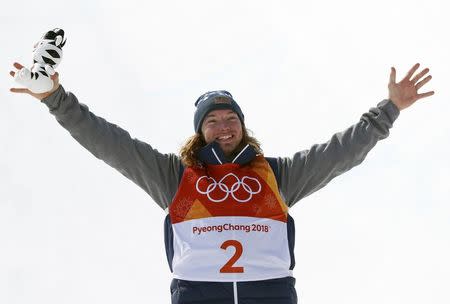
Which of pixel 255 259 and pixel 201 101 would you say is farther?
pixel 201 101

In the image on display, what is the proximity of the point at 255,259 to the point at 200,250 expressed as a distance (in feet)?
1.32

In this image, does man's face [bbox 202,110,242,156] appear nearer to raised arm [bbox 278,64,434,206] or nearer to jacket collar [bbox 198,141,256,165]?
jacket collar [bbox 198,141,256,165]

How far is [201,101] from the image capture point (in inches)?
263

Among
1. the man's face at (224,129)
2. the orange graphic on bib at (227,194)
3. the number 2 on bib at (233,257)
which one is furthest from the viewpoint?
the man's face at (224,129)

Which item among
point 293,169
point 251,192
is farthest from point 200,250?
point 293,169

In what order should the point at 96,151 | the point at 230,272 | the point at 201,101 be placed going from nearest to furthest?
the point at 230,272
the point at 96,151
the point at 201,101

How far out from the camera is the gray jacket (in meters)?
6.06

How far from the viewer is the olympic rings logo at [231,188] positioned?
5.95 meters

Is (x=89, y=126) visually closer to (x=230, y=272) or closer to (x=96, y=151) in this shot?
(x=96, y=151)

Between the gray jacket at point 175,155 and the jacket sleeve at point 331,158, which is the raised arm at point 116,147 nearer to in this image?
the gray jacket at point 175,155

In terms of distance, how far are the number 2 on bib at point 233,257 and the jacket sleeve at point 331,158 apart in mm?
683

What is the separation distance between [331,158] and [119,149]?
1651mm

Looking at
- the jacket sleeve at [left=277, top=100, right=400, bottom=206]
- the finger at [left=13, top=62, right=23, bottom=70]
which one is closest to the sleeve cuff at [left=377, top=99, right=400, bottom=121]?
the jacket sleeve at [left=277, top=100, right=400, bottom=206]

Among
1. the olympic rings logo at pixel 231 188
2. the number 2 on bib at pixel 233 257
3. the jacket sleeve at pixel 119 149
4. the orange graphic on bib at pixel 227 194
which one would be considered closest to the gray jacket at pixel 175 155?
the jacket sleeve at pixel 119 149
